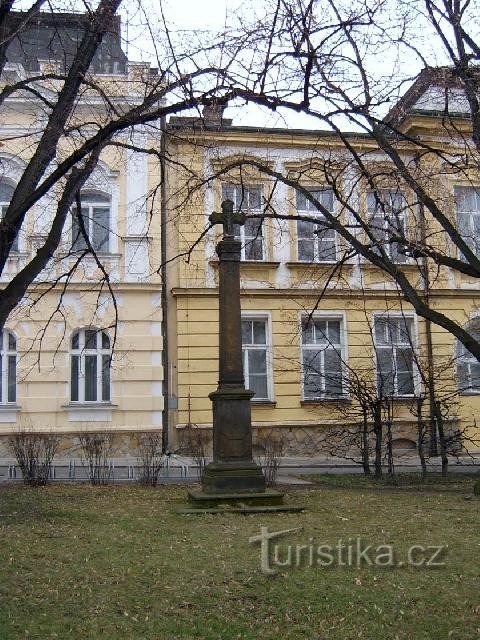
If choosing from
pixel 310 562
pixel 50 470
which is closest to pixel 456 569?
pixel 310 562

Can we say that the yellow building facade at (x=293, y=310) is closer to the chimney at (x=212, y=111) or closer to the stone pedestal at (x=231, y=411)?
the chimney at (x=212, y=111)

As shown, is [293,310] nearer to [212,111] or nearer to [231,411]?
[231,411]

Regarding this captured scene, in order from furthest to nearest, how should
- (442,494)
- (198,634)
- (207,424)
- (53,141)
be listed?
(207,424) → (442,494) → (53,141) → (198,634)

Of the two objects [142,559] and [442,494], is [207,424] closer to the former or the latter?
[442,494]

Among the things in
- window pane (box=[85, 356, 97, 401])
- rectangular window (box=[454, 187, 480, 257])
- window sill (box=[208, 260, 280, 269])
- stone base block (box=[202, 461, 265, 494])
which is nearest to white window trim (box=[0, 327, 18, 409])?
window pane (box=[85, 356, 97, 401])

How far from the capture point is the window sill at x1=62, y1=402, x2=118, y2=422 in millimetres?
19516

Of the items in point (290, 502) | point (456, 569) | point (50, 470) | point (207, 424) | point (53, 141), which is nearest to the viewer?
point (456, 569)

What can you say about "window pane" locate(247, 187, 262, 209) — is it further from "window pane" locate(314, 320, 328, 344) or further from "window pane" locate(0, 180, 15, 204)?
"window pane" locate(0, 180, 15, 204)

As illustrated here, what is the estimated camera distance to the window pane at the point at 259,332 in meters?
21.1

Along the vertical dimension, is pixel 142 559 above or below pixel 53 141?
below

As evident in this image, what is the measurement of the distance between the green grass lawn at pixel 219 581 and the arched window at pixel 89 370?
1064 centimetres

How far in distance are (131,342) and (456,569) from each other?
14445mm

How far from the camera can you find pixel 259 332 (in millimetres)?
21219

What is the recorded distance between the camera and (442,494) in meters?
11.8
